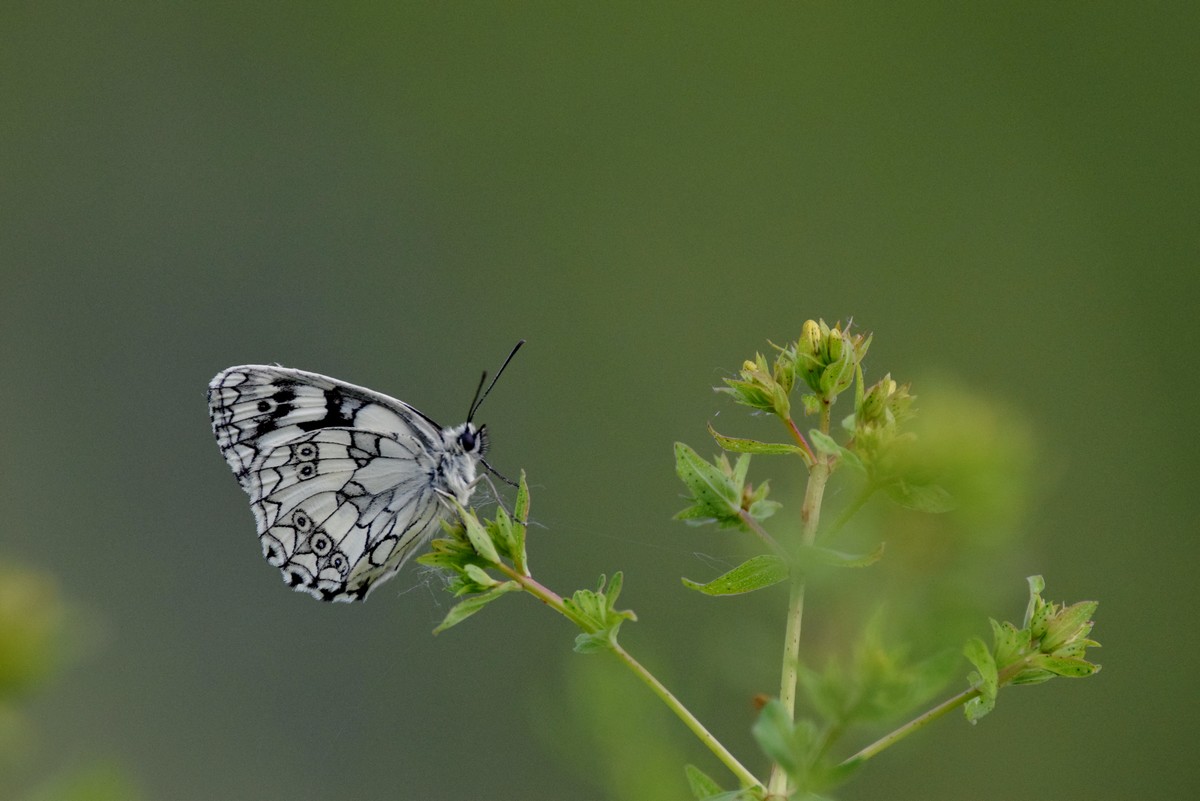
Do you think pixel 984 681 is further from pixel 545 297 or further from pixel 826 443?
pixel 545 297

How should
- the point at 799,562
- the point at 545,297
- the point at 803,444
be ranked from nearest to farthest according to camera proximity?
the point at 799,562
the point at 803,444
the point at 545,297

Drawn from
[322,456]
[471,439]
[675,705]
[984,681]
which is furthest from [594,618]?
[322,456]

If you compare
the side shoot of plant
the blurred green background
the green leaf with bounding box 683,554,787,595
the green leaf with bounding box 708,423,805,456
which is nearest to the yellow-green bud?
the side shoot of plant

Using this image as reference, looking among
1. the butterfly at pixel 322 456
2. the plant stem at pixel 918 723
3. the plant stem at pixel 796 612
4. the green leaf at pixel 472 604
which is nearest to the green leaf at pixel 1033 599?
the plant stem at pixel 918 723

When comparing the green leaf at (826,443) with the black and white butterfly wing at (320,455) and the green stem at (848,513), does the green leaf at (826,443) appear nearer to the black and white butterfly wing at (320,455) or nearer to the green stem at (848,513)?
the green stem at (848,513)

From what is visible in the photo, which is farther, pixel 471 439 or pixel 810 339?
pixel 471 439

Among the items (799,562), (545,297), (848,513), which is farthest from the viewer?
(545,297)
